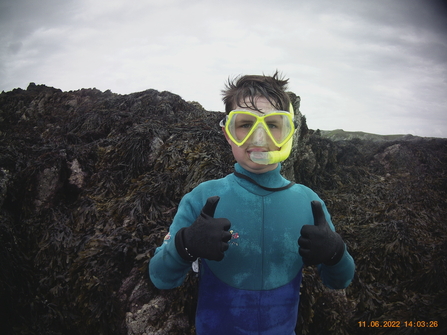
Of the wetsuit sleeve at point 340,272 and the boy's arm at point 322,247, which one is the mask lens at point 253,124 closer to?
the boy's arm at point 322,247

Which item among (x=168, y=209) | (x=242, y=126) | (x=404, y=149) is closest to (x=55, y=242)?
(x=168, y=209)

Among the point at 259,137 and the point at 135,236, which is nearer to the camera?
the point at 259,137

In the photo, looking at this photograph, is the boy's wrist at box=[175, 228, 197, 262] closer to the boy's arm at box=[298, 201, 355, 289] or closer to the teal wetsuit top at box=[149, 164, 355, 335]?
the teal wetsuit top at box=[149, 164, 355, 335]

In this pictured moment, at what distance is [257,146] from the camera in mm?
1268

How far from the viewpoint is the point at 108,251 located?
7.27ft

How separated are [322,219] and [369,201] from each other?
14.7 feet

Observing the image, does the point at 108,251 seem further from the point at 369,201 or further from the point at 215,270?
the point at 369,201

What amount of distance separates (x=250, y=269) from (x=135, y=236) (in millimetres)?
1571

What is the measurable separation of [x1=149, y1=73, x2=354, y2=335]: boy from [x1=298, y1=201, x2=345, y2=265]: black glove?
0.02m

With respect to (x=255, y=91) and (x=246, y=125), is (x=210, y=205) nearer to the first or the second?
(x=246, y=125)
